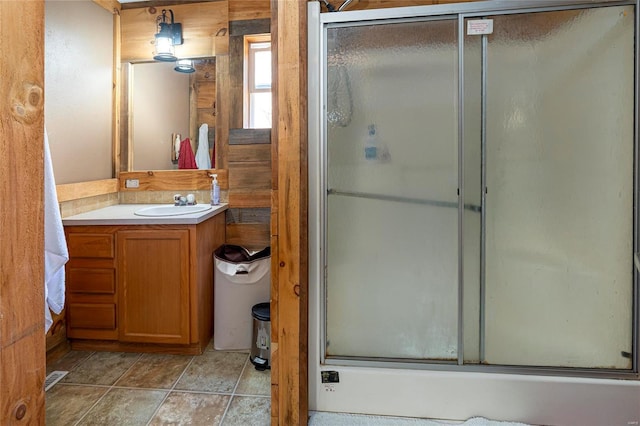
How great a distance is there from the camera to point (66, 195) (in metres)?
2.52

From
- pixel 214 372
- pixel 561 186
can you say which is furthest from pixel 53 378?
pixel 561 186

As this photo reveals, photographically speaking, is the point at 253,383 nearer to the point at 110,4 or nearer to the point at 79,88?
the point at 79,88

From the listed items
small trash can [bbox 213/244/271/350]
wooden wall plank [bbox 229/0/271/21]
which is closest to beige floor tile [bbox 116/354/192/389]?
small trash can [bbox 213/244/271/350]

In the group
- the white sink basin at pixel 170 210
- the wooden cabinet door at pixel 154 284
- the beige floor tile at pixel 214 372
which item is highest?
the white sink basin at pixel 170 210

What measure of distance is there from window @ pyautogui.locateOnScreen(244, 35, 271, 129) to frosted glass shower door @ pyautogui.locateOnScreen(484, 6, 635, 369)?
1.67 meters

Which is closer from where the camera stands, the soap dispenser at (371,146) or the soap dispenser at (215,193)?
the soap dispenser at (371,146)

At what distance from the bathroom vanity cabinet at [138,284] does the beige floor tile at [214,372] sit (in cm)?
13

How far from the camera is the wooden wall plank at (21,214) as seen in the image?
570 millimetres

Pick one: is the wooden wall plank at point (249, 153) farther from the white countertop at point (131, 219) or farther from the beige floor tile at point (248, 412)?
the beige floor tile at point (248, 412)

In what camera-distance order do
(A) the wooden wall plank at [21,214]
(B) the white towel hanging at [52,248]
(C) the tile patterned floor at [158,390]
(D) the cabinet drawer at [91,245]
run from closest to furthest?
(A) the wooden wall plank at [21,214]
(B) the white towel hanging at [52,248]
(C) the tile patterned floor at [158,390]
(D) the cabinet drawer at [91,245]

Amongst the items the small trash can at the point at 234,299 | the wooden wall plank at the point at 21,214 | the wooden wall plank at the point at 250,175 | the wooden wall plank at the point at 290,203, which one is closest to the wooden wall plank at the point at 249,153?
the wooden wall plank at the point at 250,175

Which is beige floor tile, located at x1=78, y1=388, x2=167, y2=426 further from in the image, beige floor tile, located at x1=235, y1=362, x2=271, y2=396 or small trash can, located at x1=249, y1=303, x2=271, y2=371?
small trash can, located at x1=249, y1=303, x2=271, y2=371

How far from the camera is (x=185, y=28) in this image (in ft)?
9.93

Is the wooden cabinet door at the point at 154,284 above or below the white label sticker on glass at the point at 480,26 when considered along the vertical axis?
below
